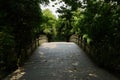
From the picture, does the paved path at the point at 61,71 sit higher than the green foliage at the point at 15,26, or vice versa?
the green foliage at the point at 15,26

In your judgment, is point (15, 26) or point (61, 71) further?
point (15, 26)

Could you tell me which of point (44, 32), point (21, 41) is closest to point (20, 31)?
point (21, 41)

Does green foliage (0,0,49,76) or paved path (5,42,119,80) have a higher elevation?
green foliage (0,0,49,76)

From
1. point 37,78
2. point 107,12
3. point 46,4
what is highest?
point 46,4

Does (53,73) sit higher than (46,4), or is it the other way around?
(46,4)

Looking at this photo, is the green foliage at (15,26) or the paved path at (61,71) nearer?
the paved path at (61,71)

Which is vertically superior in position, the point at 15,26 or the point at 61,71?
the point at 15,26

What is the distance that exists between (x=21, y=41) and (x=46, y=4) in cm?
313

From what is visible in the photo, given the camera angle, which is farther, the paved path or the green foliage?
the green foliage

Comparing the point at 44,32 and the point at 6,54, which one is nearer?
the point at 6,54

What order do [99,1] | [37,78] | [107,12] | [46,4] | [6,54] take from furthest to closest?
[46,4], [99,1], [107,12], [6,54], [37,78]

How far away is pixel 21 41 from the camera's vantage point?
11797mm

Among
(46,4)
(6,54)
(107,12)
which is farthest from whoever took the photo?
(46,4)

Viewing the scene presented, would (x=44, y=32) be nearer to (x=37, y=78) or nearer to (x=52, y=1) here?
(x=52, y=1)
